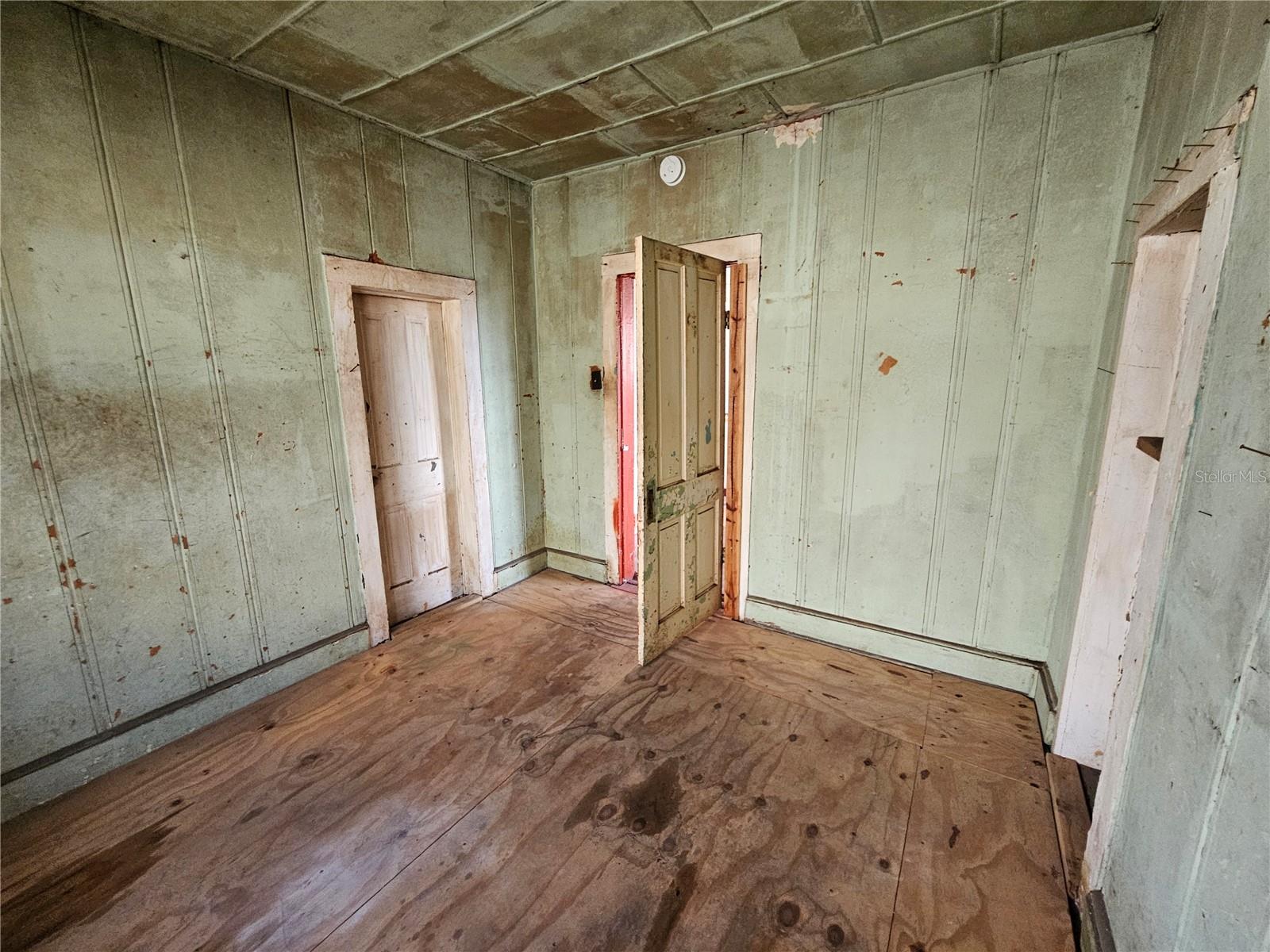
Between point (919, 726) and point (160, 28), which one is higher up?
point (160, 28)

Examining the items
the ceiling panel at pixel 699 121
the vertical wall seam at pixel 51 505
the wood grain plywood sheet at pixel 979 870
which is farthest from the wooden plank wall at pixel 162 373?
the wood grain plywood sheet at pixel 979 870

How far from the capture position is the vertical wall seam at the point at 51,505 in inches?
71.2

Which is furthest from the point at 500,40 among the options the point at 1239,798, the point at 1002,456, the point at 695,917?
the point at 695,917

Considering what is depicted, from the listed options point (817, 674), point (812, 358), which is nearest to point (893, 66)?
point (812, 358)

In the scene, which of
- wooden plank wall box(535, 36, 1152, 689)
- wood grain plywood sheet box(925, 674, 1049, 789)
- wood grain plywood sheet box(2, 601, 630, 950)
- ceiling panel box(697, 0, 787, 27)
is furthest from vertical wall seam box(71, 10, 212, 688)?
wood grain plywood sheet box(925, 674, 1049, 789)

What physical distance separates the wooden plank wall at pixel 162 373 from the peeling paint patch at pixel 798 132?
6.85ft

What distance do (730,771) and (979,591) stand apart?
1551 mm

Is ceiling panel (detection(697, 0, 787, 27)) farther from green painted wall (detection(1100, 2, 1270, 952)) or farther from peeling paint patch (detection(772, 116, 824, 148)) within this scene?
green painted wall (detection(1100, 2, 1270, 952))

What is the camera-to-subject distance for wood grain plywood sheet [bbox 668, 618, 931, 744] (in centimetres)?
241

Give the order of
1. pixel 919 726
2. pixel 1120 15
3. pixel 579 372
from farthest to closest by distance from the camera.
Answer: pixel 579 372 < pixel 919 726 < pixel 1120 15

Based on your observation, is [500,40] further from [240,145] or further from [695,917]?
[695,917]

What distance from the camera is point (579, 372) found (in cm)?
378

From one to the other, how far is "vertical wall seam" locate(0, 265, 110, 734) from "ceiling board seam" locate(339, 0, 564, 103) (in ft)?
5.13

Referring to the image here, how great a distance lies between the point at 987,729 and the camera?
89.8 inches
